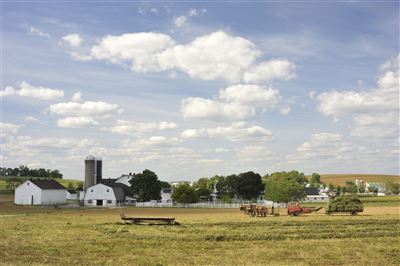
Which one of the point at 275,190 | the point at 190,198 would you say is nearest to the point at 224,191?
the point at 190,198

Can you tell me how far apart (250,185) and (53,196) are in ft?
171

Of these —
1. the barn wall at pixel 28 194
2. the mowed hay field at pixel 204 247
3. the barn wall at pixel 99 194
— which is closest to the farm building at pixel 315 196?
the barn wall at pixel 99 194

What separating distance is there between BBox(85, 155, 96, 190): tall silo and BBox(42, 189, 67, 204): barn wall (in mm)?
10359

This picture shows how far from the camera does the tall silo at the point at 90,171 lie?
130375 mm

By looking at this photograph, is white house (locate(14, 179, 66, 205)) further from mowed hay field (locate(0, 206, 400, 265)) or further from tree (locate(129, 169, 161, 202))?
mowed hay field (locate(0, 206, 400, 265))

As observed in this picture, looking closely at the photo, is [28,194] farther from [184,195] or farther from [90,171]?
[184,195]

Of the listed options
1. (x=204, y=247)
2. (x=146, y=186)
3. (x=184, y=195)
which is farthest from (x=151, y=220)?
(x=146, y=186)

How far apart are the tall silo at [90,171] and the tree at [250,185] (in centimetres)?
4023

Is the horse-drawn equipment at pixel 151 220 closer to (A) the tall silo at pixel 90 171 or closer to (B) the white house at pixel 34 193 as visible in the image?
(B) the white house at pixel 34 193

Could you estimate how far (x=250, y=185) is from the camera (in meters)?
134

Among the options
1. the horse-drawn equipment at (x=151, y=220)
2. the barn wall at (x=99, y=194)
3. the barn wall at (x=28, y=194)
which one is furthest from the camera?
the barn wall at (x=99, y=194)

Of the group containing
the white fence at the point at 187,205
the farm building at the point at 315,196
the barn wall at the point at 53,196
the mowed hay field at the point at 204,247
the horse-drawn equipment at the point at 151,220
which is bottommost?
the farm building at the point at 315,196

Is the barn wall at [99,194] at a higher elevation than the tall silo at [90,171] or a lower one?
lower

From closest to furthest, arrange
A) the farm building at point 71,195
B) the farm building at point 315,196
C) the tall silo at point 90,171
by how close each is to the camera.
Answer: the tall silo at point 90,171, the farm building at point 71,195, the farm building at point 315,196
